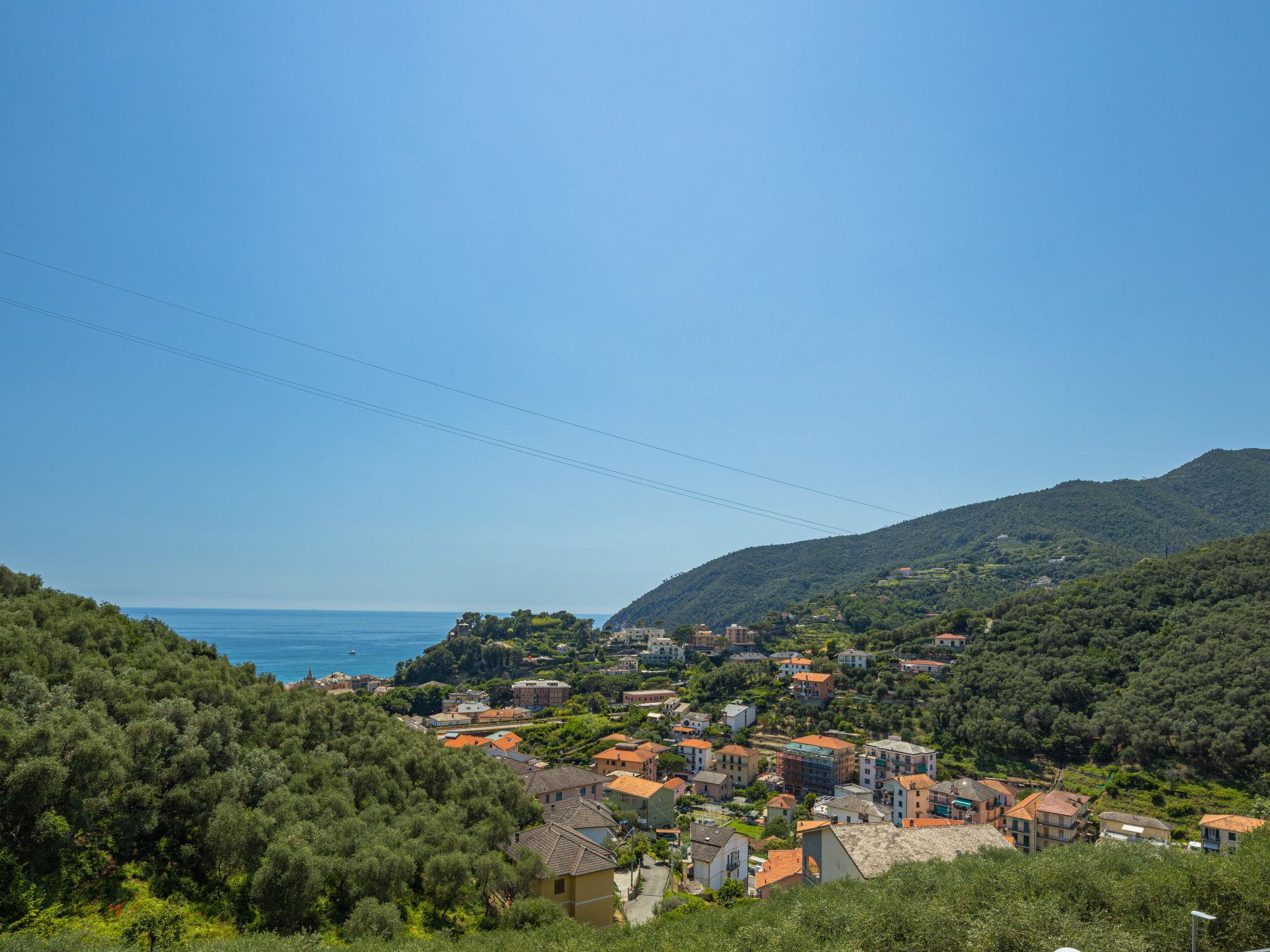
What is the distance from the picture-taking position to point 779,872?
28.6m

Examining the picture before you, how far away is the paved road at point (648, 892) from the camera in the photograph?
2534cm

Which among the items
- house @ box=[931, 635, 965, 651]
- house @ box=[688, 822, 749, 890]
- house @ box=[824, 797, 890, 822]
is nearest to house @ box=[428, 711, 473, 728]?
house @ box=[688, 822, 749, 890]

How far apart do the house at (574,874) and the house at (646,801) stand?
21.0m

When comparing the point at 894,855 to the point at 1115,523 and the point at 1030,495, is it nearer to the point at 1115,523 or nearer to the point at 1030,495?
the point at 1115,523

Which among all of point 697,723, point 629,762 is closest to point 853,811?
point 629,762

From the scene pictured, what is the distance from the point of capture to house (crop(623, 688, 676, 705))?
74.2 metres

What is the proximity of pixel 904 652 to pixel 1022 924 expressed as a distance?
7004 centimetres

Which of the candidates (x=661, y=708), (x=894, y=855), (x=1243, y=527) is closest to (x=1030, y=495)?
(x=1243, y=527)

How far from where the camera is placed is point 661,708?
227ft

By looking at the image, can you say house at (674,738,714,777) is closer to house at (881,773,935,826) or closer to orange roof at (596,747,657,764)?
orange roof at (596,747,657,764)

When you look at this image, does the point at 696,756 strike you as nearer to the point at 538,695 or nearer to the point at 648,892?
the point at 538,695

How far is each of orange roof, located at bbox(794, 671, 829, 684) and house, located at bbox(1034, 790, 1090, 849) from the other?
28.2m

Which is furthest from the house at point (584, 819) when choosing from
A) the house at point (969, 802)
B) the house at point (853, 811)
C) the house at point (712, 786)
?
the house at point (712, 786)

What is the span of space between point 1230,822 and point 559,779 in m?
34.7
